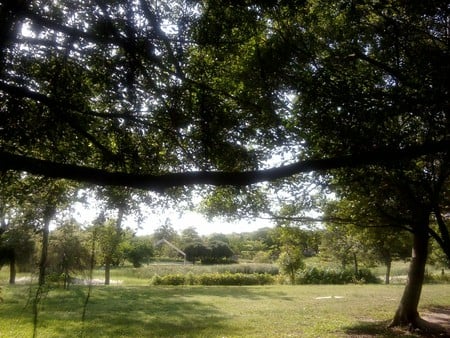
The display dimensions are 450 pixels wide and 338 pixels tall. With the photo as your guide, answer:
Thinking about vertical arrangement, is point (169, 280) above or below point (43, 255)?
→ below

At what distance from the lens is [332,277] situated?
35312 mm

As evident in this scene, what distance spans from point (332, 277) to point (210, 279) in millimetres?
11404

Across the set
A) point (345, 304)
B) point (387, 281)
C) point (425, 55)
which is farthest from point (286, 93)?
point (387, 281)

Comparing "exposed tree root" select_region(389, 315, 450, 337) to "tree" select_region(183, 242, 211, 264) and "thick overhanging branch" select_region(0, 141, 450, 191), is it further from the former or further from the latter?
"tree" select_region(183, 242, 211, 264)

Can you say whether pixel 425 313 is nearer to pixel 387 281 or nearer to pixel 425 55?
pixel 425 55

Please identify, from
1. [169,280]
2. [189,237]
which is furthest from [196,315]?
[189,237]

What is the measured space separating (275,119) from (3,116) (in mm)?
4520

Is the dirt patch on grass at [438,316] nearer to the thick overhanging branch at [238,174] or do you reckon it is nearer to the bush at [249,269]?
the thick overhanging branch at [238,174]

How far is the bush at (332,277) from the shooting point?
3488 centimetres

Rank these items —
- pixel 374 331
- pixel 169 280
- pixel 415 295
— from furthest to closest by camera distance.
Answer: pixel 169 280 → pixel 415 295 → pixel 374 331

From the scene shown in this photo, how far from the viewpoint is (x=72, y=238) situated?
822 cm

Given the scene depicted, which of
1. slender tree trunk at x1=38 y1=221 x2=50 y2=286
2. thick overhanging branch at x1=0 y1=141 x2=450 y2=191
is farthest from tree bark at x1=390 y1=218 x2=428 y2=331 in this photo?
slender tree trunk at x1=38 y1=221 x2=50 y2=286

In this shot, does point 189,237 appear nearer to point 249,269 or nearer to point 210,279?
point 249,269

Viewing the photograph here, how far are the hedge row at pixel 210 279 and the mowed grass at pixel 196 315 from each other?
8.52m
